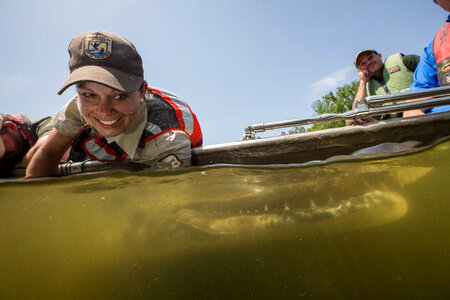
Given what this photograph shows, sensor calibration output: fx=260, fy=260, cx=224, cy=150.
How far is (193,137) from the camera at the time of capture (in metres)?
2.62

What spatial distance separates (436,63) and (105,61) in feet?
10.7

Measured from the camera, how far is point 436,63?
8.98ft

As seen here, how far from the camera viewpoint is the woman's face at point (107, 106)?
2.09m

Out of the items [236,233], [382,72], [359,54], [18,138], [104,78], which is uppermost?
[359,54]

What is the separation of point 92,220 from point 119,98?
98 cm

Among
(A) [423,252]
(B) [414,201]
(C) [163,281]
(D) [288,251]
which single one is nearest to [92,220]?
(C) [163,281]

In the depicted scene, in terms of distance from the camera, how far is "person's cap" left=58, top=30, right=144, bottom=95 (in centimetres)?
204

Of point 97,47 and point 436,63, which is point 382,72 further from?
point 97,47

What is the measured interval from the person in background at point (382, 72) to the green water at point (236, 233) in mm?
2429

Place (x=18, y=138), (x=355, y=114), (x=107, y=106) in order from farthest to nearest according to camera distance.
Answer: (x=18, y=138) < (x=355, y=114) < (x=107, y=106)

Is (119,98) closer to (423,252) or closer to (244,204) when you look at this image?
(244,204)

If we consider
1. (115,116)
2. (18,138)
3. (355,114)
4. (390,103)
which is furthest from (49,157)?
(390,103)

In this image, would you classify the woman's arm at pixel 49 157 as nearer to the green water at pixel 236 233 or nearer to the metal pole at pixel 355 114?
the green water at pixel 236 233

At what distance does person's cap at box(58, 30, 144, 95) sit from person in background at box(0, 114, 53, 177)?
141 cm
